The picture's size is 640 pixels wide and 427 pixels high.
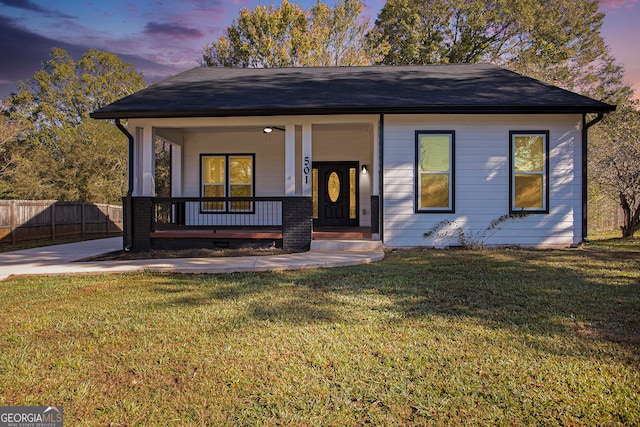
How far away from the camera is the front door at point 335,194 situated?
482 inches

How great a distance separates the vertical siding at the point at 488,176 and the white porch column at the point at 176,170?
6260 millimetres

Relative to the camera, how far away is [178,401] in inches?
92.1

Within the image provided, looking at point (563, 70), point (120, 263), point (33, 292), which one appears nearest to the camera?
point (33, 292)

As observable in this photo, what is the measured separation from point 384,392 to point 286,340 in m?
1.04

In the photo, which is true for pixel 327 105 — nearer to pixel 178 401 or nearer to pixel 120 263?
pixel 120 263

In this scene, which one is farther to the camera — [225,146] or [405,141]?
[225,146]

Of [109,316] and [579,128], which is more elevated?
[579,128]

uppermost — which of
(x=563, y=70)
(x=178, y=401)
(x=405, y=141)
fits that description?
(x=563, y=70)

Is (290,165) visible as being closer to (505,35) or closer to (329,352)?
(329,352)

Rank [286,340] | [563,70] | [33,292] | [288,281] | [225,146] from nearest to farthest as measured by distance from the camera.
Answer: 1. [286,340]
2. [33,292]
3. [288,281]
4. [225,146]
5. [563,70]

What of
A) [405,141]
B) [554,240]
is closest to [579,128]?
[554,240]

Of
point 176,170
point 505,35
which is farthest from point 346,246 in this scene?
point 505,35

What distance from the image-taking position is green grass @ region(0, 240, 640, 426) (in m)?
2.26

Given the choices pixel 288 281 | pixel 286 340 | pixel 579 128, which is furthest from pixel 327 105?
pixel 286 340
